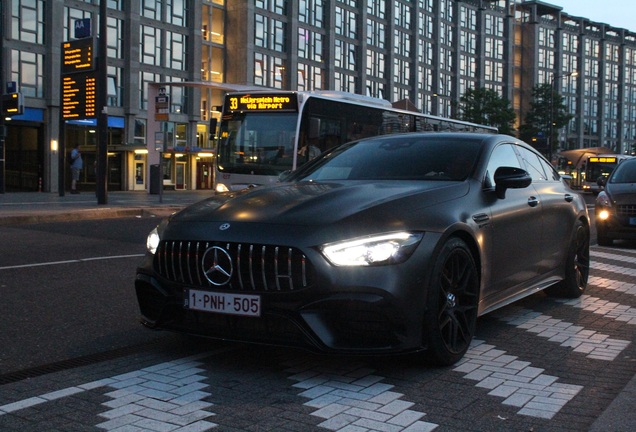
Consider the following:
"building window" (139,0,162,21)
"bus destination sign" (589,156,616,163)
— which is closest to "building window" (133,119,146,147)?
"building window" (139,0,162,21)

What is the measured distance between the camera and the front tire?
4.38 meters

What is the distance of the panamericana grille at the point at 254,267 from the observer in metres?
4.11

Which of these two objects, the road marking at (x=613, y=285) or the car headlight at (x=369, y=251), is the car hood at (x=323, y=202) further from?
the road marking at (x=613, y=285)

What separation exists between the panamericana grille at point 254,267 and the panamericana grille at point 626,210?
1005 cm

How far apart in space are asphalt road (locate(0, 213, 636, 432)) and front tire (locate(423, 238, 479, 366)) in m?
0.13

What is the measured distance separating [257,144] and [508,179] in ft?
47.3

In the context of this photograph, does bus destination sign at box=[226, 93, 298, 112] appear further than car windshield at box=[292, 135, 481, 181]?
Yes

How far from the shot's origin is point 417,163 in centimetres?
565

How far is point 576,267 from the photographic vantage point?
23.5 feet

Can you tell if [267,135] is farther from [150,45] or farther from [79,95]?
[150,45]

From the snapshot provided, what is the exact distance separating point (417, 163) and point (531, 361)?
65.1 inches

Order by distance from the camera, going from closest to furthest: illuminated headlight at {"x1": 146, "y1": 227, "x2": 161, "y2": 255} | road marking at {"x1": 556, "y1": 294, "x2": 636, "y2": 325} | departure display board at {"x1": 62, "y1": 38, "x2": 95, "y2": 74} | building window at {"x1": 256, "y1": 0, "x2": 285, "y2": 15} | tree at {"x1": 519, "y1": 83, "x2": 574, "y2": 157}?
illuminated headlight at {"x1": 146, "y1": 227, "x2": 161, "y2": 255} < road marking at {"x1": 556, "y1": 294, "x2": 636, "y2": 325} < departure display board at {"x1": 62, "y1": 38, "x2": 95, "y2": 74} < building window at {"x1": 256, "y1": 0, "x2": 285, "y2": 15} < tree at {"x1": 519, "y1": 83, "x2": 574, "y2": 157}

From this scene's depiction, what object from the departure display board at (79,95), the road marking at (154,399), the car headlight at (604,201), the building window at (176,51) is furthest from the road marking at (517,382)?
the building window at (176,51)

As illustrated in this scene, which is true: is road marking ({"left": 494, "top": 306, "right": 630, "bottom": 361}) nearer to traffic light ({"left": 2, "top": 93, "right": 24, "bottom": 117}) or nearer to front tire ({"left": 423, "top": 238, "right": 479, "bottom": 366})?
front tire ({"left": 423, "top": 238, "right": 479, "bottom": 366})
